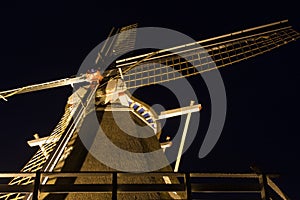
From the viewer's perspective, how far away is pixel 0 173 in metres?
4.04

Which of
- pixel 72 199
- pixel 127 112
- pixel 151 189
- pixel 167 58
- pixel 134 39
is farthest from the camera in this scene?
pixel 134 39

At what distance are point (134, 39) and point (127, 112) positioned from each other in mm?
3756

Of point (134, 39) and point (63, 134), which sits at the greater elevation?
point (134, 39)

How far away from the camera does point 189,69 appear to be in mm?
9031

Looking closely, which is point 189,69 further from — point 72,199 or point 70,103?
point 72,199

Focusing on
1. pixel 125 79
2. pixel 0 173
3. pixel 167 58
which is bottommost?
pixel 0 173

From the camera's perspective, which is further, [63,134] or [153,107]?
[153,107]

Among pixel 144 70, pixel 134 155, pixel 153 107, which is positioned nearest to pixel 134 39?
pixel 144 70

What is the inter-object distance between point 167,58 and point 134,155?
11.4 ft

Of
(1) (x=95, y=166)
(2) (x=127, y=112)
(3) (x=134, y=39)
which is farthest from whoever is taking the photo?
(3) (x=134, y=39)

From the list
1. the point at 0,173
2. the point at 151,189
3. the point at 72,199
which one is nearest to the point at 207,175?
the point at 151,189

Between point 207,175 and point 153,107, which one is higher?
point 153,107

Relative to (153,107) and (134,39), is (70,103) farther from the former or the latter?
(134,39)

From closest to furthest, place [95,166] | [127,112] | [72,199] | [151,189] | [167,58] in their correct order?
[151,189] < [72,199] < [95,166] < [127,112] < [167,58]
